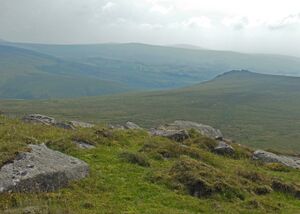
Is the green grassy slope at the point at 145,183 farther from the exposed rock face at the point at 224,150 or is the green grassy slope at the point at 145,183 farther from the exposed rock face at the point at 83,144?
the exposed rock face at the point at 224,150

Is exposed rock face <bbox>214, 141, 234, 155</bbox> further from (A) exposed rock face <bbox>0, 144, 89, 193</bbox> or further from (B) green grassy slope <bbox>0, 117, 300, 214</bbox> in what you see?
(A) exposed rock face <bbox>0, 144, 89, 193</bbox>

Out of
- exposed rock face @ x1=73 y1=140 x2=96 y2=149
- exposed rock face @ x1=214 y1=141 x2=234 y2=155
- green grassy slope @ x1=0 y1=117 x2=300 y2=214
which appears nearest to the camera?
green grassy slope @ x1=0 y1=117 x2=300 y2=214

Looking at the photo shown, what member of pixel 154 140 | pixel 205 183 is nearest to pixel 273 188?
pixel 205 183

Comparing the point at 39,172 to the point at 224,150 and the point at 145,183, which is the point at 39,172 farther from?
the point at 224,150

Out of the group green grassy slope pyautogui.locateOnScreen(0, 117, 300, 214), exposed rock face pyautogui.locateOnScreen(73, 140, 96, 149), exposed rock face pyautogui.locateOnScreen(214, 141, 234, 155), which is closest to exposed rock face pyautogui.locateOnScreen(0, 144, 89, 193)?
green grassy slope pyautogui.locateOnScreen(0, 117, 300, 214)

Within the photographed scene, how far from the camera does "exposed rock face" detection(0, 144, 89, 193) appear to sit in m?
15.5

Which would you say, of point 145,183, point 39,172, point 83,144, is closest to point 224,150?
point 83,144

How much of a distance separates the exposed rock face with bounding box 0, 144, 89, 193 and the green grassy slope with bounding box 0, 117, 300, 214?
0.36 meters

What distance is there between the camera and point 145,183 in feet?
61.2

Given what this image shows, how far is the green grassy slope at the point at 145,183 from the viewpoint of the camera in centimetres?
1544

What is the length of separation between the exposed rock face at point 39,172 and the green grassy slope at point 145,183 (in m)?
0.36

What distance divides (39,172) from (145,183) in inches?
177

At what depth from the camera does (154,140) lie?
26.9m

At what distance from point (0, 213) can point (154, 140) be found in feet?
47.0
